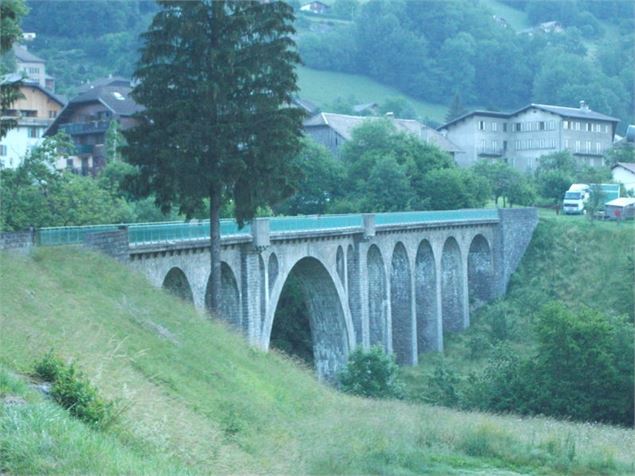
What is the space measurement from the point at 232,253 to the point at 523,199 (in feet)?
145

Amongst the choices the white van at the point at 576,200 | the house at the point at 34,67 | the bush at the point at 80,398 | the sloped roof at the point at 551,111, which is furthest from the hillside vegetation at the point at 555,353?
the house at the point at 34,67

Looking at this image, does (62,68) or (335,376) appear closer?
(335,376)

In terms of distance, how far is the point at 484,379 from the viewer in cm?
4356

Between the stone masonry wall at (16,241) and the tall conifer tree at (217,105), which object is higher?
the tall conifer tree at (217,105)

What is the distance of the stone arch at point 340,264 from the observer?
4891 centimetres

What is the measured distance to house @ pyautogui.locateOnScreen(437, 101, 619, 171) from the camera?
9700 cm

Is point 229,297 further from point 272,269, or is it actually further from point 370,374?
point 370,374

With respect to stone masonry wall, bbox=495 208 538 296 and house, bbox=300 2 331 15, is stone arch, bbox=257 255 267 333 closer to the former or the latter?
stone masonry wall, bbox=495 208 538 296

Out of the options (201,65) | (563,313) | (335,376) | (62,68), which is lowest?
(335,376)

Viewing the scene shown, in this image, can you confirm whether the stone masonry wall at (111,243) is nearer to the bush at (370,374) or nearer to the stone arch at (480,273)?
the bush at (370,374)

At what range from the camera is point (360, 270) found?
1992 inches

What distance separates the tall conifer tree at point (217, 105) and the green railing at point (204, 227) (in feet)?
4.20

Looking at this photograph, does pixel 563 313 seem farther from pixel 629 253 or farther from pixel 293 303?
pixel 629 253

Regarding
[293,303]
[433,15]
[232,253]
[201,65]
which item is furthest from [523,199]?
[433,15]
